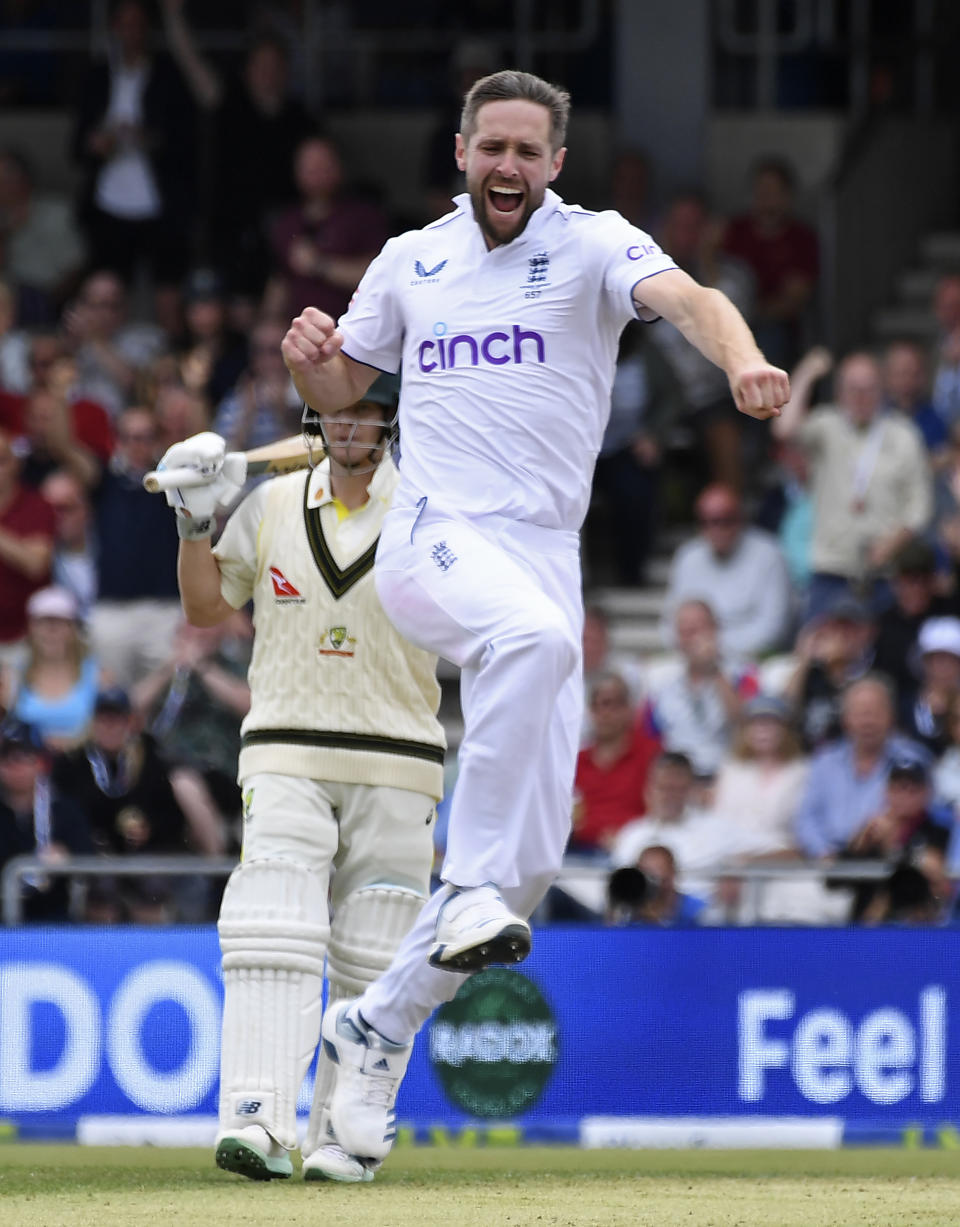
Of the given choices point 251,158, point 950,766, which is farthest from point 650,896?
point 251,158

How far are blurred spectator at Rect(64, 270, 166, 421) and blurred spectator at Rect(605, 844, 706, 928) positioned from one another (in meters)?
5.56

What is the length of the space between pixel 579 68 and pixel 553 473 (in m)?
10.9

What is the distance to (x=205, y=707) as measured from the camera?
40.3 feet

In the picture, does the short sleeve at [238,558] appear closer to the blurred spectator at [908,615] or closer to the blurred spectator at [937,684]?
the blurred spectator at [937,684]

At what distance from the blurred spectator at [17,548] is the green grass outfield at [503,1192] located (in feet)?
17.0

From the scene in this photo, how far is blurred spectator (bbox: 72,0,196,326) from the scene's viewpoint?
15625mm

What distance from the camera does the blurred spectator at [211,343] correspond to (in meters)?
14.5

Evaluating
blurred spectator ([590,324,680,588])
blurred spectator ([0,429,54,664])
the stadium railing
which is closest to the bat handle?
the stadium railing

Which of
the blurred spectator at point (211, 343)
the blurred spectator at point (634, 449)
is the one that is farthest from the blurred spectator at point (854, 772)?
the blurred spectator at point (211, 343)

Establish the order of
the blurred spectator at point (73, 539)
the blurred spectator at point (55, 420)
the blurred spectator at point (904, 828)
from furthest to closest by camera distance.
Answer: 1. the blurred spectator at point (55, 420)
2. the blurred spectator at point (73, 539)
3. the blurred spectator at point (904, 828)

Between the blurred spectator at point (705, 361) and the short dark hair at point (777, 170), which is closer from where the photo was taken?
the blurred spectator at point (705, 361)

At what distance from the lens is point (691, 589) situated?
13.5 metres

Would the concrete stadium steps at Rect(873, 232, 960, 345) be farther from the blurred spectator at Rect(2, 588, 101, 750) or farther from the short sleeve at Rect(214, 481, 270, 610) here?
the short sleeve at Rect(214, 481, 270, 610)

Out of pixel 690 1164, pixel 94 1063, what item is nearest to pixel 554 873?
pixel 690 1164
